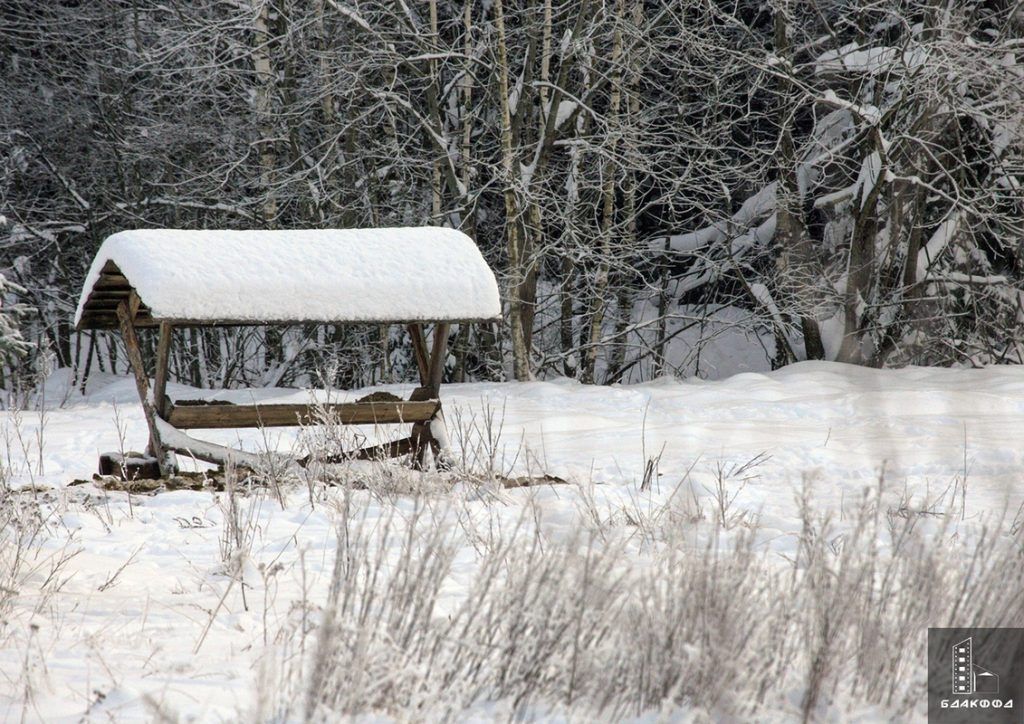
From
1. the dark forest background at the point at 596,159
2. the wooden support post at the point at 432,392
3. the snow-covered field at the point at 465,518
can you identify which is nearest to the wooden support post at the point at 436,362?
the wooden support post at the point at 432,392

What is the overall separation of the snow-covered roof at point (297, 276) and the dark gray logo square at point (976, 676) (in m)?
3.95

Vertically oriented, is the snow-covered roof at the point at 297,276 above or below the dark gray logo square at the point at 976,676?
above

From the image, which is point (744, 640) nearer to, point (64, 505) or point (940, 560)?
point (940, 560)

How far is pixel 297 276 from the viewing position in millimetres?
5988

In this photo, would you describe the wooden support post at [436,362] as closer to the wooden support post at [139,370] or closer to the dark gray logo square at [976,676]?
the wooden support post at [139,370]

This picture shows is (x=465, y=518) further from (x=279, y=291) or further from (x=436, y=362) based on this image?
(x=436, y=362)

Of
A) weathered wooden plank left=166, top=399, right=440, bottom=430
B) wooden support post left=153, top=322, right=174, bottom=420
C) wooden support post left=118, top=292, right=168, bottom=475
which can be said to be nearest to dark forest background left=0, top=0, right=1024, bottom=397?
wooden support post left=118, top=292, right=168, bottom=475

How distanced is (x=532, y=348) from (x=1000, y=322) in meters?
5.83

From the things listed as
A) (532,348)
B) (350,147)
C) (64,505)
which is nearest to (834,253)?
(532,348)

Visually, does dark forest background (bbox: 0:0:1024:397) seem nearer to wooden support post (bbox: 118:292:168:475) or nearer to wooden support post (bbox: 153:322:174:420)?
wooden support post (bbox: 118:292:168:475)

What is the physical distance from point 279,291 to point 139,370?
123 centimetres

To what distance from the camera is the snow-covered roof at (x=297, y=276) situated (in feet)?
18.9

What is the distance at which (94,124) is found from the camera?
1627 cm

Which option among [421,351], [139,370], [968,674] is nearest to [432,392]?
[421,351]
